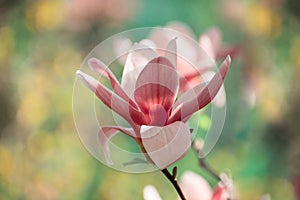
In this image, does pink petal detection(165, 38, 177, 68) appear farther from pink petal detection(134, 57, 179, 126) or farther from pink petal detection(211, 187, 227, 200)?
pink petal detection(211, 187, 227, 200)

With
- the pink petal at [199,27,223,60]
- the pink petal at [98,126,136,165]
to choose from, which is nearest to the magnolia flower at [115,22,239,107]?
the pink petal at [199,27,223,60]

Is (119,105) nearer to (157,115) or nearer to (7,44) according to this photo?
(157,115)

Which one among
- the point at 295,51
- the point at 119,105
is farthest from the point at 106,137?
the point at 295,51

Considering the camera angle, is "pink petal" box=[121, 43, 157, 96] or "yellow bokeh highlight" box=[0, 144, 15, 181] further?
"yellow bokeh highlight" box=[0, 144, 15, 181]

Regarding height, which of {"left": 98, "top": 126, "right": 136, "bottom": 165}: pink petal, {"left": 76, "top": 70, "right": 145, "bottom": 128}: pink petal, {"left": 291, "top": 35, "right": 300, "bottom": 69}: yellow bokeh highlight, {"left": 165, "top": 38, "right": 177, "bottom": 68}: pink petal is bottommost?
{"left": 98, "top": 126, "right": 136, "bottom": 165}: pink petal

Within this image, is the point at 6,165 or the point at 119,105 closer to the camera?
the point at 119,105

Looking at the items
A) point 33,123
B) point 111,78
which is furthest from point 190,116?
point 33,123
